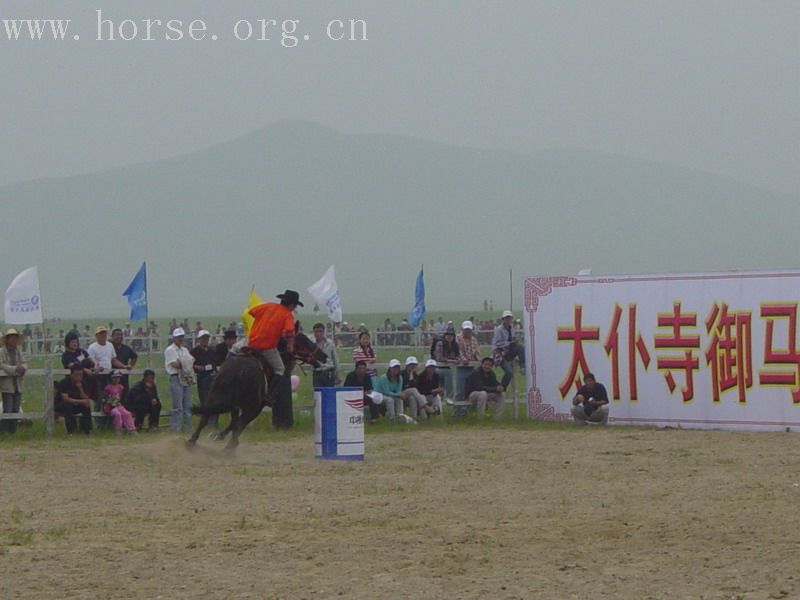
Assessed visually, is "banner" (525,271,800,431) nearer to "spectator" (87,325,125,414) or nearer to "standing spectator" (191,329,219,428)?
"standing spectator" (191,329,219,428)

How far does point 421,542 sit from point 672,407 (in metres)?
12.7

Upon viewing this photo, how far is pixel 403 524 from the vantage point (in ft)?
38.4

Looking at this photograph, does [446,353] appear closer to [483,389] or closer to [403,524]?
[483,389]

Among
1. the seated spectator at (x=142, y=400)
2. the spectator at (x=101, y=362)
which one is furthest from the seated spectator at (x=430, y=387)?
the spectator at (x=101, y=362)

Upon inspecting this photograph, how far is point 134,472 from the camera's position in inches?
625

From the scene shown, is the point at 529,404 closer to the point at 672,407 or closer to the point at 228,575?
the point at 672,407

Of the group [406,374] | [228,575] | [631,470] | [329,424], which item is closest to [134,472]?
[329,424]

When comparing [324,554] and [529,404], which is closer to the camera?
[324,554]

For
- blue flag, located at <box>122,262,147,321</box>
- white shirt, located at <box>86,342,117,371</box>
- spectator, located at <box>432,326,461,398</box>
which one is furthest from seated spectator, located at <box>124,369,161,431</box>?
blue flag, located at <box>122,262,147,321</box>

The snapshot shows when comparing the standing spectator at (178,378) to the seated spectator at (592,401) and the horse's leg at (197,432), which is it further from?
the seated spectator at (592,401)

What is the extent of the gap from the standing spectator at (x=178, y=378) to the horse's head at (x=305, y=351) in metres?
4.20

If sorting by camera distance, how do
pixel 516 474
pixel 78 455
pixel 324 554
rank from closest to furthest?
pixel 324 554 < pixel 516 474 < pixel 78 455

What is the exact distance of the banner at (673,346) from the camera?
2175cm

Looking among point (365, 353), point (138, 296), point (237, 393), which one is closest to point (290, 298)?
point (237, 393)
